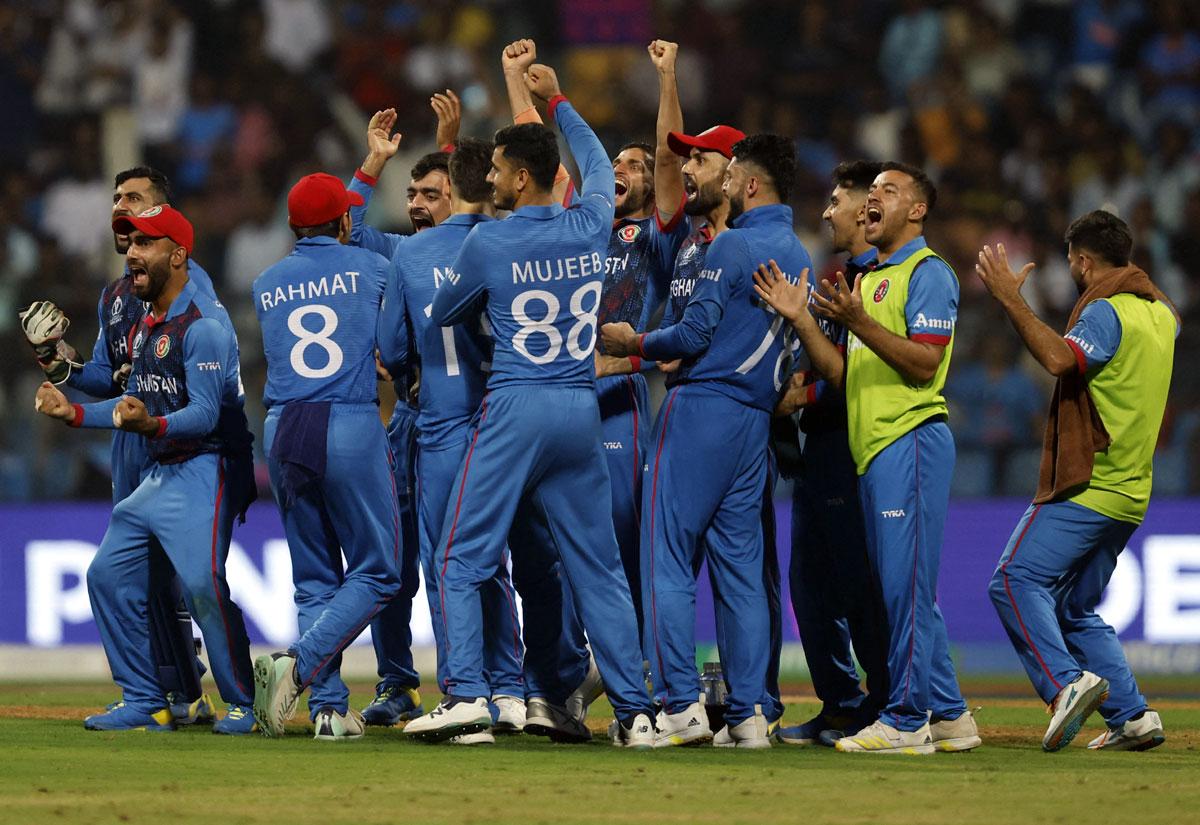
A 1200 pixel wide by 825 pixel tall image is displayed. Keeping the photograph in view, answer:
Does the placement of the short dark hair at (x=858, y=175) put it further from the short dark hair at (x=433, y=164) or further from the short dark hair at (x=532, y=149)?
the short dark hair at (x=433, y=164)

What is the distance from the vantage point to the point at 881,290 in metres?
7.63

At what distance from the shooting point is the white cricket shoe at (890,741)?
288 inches

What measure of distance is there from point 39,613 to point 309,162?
5365 millimetres

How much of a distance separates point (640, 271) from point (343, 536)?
1.91m

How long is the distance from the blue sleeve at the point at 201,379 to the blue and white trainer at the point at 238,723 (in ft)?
4.07

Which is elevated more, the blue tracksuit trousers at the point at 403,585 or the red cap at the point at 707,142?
the red cap at the point at 707,142

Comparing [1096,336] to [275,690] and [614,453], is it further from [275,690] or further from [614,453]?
[275,690]

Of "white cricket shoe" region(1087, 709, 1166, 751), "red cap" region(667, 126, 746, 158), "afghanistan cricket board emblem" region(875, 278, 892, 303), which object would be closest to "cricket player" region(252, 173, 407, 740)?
"red cap" region(667, 126, 746, 158)

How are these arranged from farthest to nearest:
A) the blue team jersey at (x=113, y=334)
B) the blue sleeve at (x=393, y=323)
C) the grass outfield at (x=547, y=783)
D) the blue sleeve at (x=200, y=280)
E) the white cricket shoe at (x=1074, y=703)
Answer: the blue team jersey at (x=113, y=334), the blue sleeve at (x=200, y=280), the blue sleeve at (x=393, y=323), the white cricket shoe at (x=1074, y=703), the grass outfield at (x=547, y=783)

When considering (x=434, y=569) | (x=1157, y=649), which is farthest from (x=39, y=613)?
(x=1157, y=649)

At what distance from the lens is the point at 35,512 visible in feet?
40.8

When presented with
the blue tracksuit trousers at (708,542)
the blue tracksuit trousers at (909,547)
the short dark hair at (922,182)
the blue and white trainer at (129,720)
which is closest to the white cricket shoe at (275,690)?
the blue and white trainer at (129,720)

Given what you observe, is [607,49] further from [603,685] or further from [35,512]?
[603,685]

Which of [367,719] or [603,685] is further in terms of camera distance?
[367,719]
